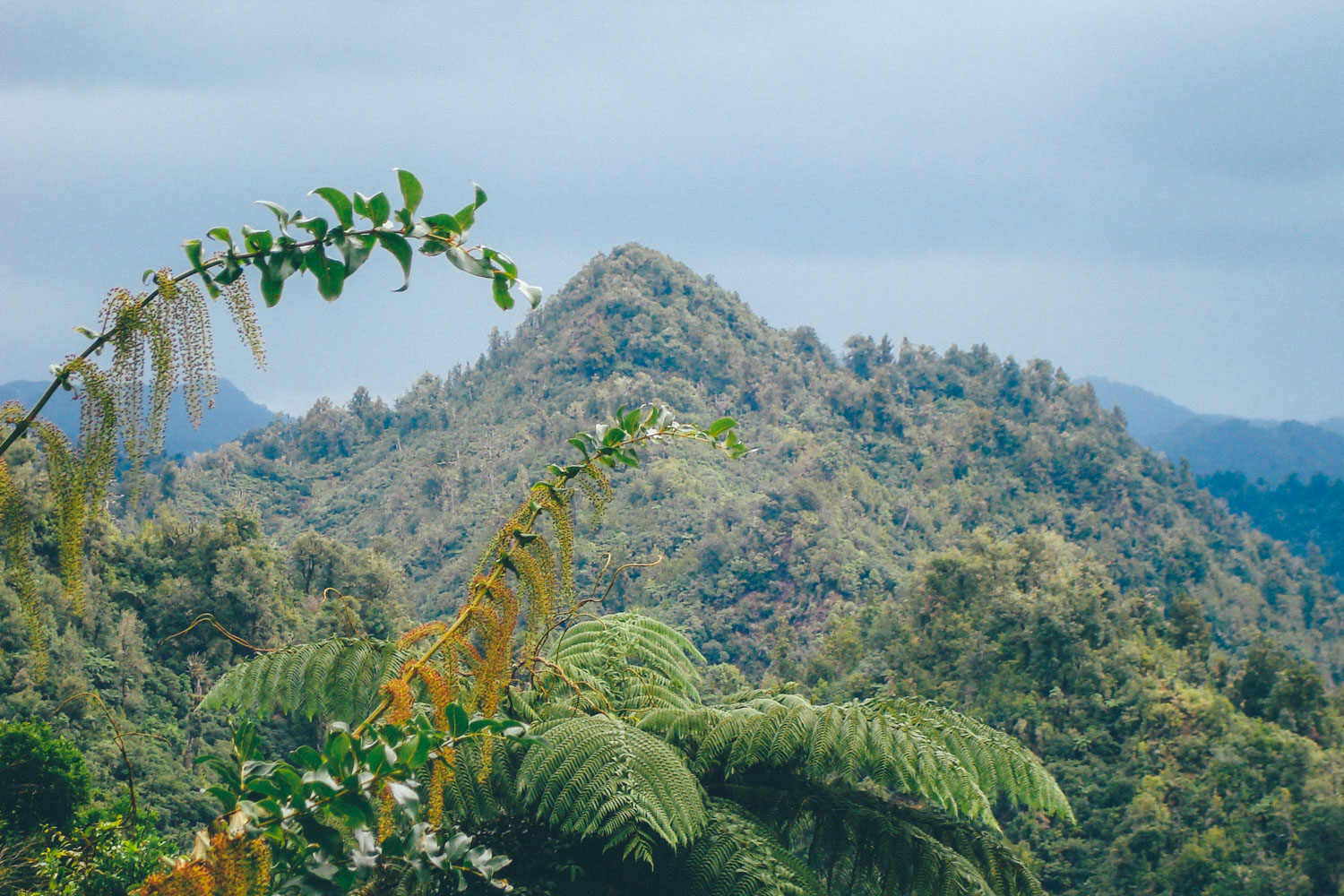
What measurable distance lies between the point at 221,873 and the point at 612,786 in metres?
1.25

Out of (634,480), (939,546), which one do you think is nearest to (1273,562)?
(939,546)

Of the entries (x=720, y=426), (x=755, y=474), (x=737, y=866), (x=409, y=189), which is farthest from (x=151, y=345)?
(x=755, y=474)

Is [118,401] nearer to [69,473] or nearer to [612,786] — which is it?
[69,473]

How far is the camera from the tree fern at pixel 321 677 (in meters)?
3.02

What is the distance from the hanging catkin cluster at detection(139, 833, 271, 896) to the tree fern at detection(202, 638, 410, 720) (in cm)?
153

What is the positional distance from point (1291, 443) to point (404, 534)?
330 ft

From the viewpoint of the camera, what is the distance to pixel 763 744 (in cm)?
308

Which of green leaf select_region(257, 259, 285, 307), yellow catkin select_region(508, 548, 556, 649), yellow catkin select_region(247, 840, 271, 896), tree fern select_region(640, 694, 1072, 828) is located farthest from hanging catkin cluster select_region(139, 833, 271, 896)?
tree fern select_region(640, 694, 1072, 828)

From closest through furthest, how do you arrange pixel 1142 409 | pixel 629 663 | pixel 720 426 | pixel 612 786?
Result: pixel 720 426
pixel 612 786
pixel 629 663
pixel 1142 409

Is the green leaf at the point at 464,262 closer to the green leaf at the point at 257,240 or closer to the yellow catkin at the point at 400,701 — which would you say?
the green leaf at the point at 257,240

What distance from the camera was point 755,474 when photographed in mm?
48969

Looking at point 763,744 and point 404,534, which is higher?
point 763,744

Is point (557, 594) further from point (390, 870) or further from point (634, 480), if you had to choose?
point (634, 480)

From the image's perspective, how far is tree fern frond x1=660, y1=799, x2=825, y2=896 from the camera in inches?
102
